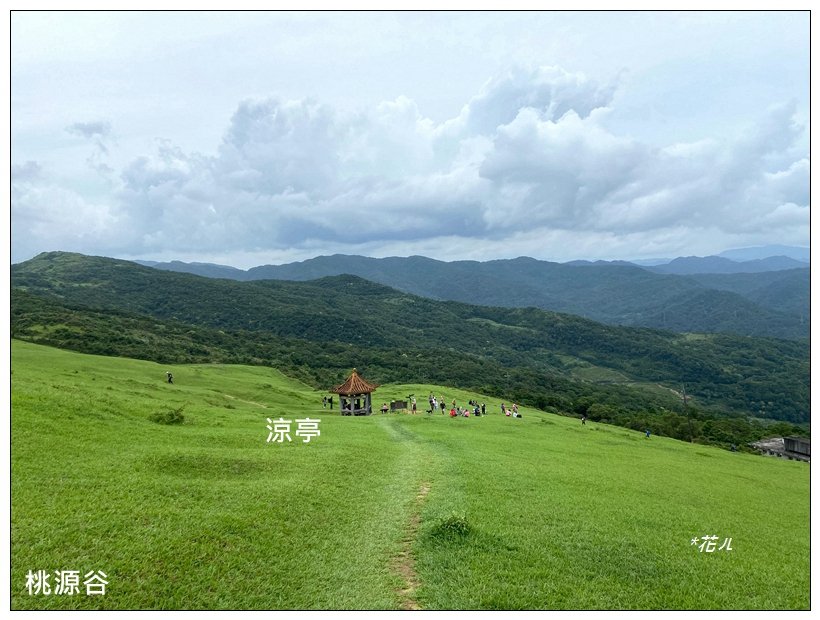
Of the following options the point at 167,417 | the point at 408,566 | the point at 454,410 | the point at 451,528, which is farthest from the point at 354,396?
the point at 408,566

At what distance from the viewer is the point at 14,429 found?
22.0 meters

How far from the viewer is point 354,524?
1711 cm

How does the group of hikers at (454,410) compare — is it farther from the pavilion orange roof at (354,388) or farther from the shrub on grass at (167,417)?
the shrub on grass at (167,417)

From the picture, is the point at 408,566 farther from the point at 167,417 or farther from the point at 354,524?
the point at 167,417

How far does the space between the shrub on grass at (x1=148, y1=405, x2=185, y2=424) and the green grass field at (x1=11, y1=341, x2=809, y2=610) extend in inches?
39.6

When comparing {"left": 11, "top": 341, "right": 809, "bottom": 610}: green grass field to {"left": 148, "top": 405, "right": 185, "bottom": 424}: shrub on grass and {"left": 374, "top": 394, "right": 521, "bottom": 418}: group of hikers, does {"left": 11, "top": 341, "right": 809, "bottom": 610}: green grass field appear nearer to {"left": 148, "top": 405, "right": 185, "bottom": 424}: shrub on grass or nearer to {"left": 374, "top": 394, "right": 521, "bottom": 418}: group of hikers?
{"left": 148, "top": 405, "right": 185, "bottom": 424}: shrub on grass

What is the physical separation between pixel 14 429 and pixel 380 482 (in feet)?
55.1

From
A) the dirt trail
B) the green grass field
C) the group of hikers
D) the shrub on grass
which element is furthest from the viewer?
the group of hikers

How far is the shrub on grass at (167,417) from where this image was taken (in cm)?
3131

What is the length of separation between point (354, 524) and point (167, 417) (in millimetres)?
20311

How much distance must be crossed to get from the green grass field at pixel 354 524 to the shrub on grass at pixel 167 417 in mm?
1006

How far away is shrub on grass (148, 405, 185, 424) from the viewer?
31.3 m

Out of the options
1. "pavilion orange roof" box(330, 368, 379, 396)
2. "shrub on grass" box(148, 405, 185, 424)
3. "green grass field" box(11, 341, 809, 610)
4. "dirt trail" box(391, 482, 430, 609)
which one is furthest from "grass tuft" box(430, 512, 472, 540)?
"pavilion orange roof" box(330, 368, 379, 396)

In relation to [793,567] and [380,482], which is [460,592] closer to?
[380,482]
